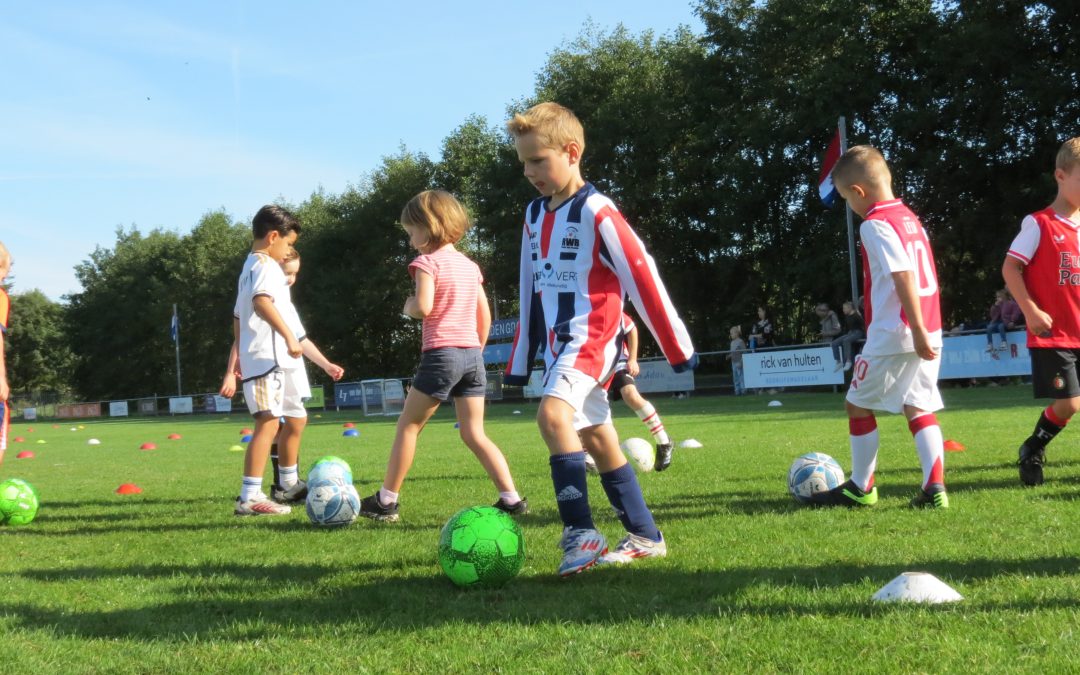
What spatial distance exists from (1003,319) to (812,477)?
52.9ft

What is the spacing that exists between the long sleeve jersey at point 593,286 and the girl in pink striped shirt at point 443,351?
144 cm

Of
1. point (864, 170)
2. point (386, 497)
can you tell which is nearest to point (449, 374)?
point (386, 497)

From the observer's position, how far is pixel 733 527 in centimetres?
488

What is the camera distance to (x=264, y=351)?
6406mm

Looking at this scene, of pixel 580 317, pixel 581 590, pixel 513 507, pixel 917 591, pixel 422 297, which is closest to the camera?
pixel 917 591

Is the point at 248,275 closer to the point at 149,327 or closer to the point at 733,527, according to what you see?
the point at 733,527

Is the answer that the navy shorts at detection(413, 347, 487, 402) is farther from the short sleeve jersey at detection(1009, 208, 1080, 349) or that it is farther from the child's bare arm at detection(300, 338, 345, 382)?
the short sleeve jersey at detection(1009, 208, 1080, 349)

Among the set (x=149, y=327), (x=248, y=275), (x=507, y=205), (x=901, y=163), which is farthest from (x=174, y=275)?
(x=248, y=275)

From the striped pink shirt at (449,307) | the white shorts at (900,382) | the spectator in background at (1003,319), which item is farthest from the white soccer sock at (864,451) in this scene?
the spectator in background at (1003,319)

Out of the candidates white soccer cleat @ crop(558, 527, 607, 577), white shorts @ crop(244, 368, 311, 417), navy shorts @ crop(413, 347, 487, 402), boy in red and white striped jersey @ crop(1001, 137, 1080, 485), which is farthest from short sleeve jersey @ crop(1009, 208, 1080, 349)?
white shorts @ crop(244, 368, 311, 417)

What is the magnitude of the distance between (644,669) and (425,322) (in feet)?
10.8

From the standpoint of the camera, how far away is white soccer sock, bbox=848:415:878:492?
536 centimetres

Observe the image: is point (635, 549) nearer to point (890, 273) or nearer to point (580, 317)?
point (580, 317)

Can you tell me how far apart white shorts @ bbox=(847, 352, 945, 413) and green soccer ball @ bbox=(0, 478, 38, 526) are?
17.4 feet
